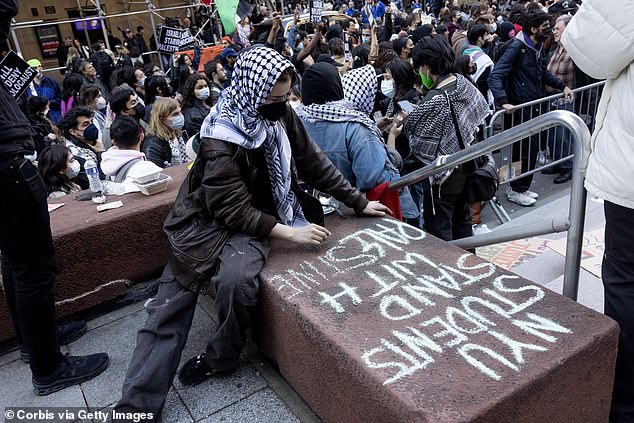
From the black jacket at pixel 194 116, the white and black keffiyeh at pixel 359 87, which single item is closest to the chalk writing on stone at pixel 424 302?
the white and black keffiyeh at pixel 359 87

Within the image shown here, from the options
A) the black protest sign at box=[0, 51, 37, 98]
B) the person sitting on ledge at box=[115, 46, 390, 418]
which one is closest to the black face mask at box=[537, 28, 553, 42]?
the person sitting on ledge at box=[115, 46, 390, 418]

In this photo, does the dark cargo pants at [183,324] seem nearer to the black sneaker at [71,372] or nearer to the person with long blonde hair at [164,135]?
the black sneaker at [71,372]

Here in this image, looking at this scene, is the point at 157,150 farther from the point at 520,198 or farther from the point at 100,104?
the point at 520,198

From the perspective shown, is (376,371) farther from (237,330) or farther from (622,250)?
(622,250)

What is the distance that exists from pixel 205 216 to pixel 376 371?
1267 mm

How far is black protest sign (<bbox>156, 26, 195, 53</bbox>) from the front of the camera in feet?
30.8

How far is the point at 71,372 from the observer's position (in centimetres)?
266

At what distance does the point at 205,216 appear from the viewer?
8.42ft

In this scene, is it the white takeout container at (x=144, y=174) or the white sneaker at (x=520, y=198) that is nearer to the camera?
the white takeout container at (x=144, y=174)

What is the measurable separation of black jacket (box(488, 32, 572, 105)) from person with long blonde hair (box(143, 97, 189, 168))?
3.57 m

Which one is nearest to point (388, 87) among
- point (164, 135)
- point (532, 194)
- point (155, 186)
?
point (532, 194)

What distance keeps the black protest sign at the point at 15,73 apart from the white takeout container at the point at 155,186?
4.49 ft

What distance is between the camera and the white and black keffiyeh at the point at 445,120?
11.2 ft

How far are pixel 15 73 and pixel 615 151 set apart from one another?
13.2ft
